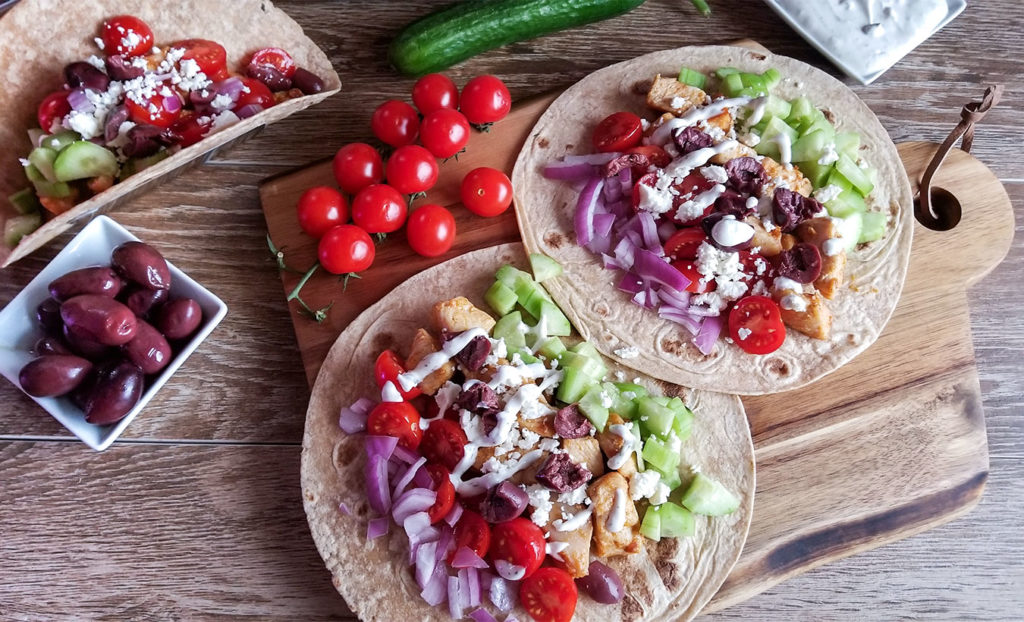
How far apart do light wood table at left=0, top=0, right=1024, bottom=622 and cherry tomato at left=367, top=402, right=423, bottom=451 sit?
604 mm

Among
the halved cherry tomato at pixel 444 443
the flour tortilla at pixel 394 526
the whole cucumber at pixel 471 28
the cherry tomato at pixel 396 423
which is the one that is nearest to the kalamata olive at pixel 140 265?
the flour tortilla at pixel 394 526

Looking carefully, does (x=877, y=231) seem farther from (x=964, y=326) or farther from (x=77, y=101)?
(x=77, y=101)

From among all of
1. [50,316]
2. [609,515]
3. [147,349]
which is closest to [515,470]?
[609,515]

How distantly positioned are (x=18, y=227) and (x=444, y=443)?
7.14 ft

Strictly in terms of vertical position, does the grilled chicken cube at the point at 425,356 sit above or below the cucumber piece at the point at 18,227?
below

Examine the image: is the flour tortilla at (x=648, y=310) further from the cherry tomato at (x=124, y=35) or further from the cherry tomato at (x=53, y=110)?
the cherry tomato at (x=53, y=110)

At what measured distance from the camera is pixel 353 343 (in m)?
3.60

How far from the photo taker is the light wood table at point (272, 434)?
3586 millimetres

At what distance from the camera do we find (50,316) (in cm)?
→ 324

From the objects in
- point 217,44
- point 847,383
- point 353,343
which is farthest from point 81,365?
point 847,383

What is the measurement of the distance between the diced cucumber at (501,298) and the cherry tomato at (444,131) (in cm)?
74

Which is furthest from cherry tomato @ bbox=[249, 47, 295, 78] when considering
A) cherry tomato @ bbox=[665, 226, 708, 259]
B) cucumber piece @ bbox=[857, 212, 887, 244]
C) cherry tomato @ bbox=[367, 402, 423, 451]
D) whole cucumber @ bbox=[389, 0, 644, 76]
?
cucumber piece @ bbox=[857, 212, 887, 244]

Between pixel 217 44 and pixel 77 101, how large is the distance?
2.25 feet

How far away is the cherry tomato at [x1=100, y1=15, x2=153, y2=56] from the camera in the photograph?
3.58 m
